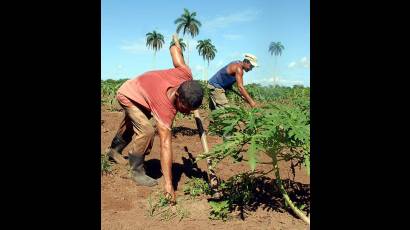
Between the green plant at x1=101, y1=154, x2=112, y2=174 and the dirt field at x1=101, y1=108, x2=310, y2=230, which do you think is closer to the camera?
the dirt field at x1=101, y1=108, x2=310, y2=230

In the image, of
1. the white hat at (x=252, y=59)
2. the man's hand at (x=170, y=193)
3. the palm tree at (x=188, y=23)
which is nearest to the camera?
the man's hand at (x=170, y=193)

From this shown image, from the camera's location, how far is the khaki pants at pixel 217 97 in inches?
223

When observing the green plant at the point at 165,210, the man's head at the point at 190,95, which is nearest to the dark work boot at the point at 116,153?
the green plant at the point at 165,210

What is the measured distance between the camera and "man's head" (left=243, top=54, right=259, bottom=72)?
536 cm

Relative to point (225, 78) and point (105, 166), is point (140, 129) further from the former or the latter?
point (225, 78)

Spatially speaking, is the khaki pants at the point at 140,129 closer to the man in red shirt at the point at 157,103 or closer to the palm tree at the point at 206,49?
the man in red shirt at the point at 157,103

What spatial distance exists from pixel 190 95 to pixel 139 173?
1.26 metres

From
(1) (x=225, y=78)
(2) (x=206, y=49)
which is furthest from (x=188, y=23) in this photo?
(1) (x=225, y=78)

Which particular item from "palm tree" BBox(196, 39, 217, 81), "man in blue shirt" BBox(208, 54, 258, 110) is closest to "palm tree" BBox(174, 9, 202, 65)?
"palm tree" BBox(196, 39, 217, 81)

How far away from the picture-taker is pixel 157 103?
3.54 m

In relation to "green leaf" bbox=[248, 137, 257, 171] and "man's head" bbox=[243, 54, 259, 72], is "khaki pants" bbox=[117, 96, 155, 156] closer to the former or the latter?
"green leaf" bbox=[248, 137, 257, 171]

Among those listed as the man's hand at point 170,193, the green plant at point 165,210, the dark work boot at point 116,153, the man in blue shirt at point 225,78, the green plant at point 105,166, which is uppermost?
the man in blue shirt at point 225,78
